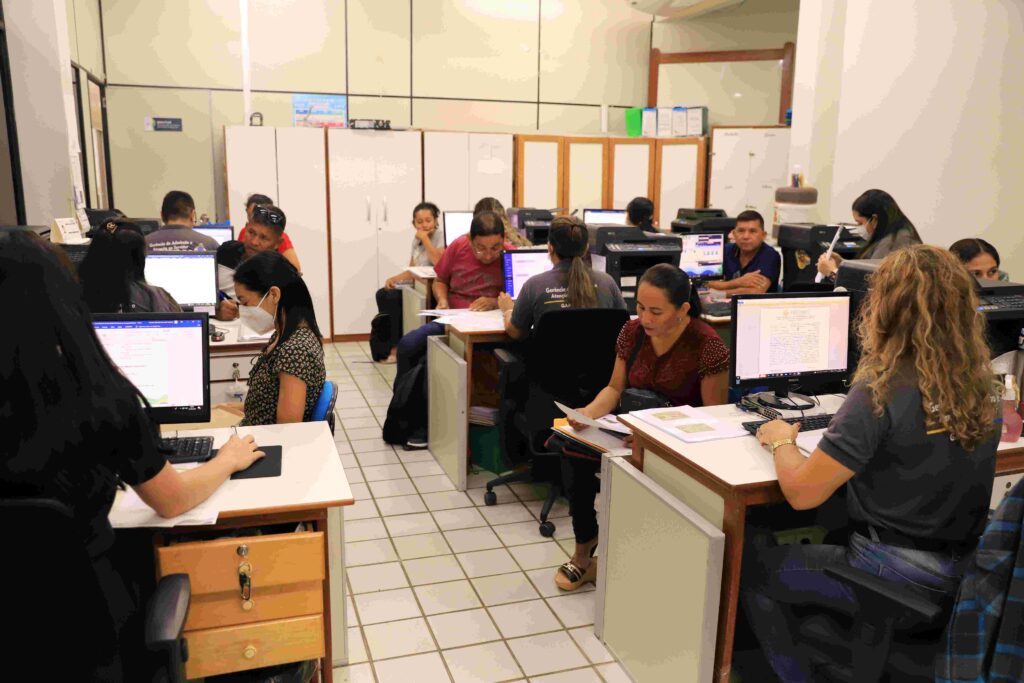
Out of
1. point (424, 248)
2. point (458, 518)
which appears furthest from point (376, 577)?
point (424, 248)

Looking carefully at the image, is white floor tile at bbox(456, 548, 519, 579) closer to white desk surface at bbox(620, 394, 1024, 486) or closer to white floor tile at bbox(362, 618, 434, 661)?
white floor tile at bbox(362, 618, 434, 661)

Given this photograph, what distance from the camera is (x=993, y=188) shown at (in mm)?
5121

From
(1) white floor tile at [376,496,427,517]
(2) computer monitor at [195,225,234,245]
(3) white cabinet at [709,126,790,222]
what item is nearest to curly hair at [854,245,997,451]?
(1) white floor tile at [376,496,427,517]

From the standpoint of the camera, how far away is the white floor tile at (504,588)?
118 inches

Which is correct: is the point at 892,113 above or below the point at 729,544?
above

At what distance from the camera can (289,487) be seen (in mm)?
2047

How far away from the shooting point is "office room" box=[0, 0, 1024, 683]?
160 centimetres

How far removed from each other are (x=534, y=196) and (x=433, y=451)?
13.7 ft

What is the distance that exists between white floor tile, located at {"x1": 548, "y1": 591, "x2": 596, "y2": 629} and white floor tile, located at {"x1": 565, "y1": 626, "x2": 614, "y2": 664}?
0.04 metres

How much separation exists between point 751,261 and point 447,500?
2.76 meters

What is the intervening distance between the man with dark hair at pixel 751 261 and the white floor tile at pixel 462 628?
3103mm

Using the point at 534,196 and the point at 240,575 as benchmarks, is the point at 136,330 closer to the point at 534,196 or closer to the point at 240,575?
the point at 240,575

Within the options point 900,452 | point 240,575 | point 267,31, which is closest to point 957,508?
point 900,452

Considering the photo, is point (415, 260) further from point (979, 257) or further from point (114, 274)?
point (979, 257)
